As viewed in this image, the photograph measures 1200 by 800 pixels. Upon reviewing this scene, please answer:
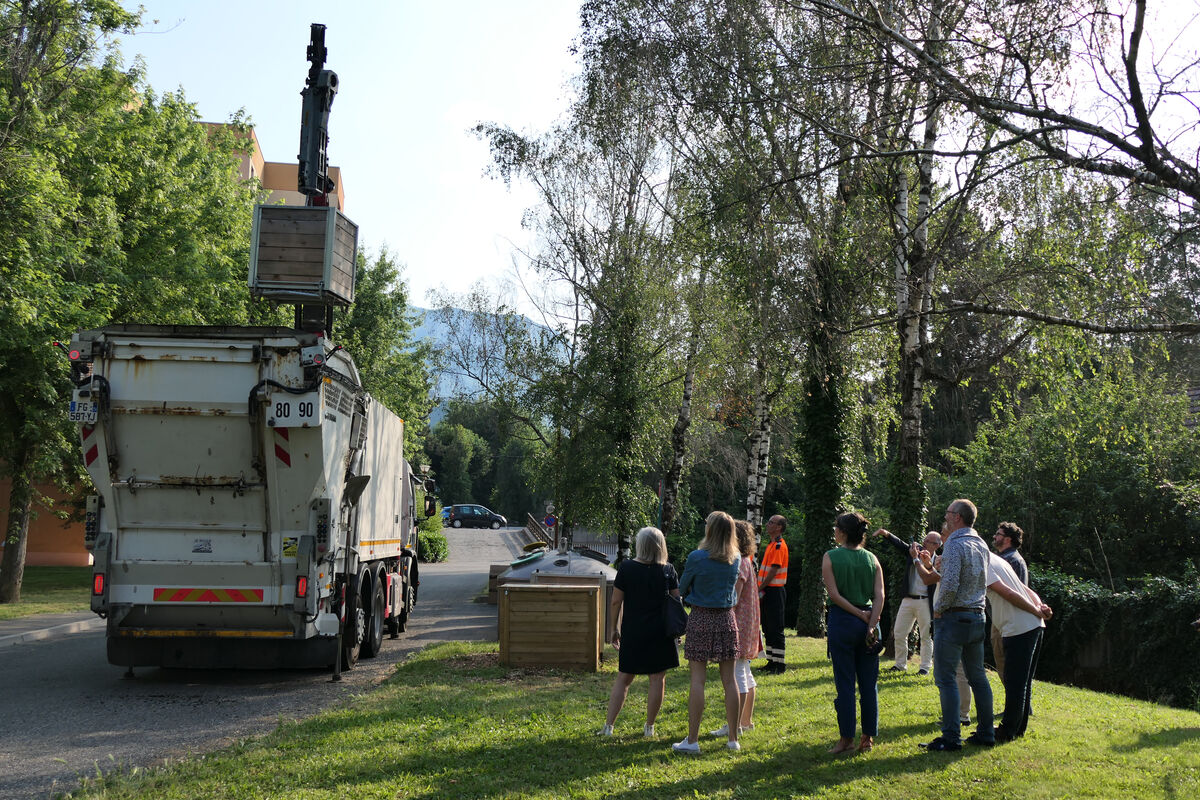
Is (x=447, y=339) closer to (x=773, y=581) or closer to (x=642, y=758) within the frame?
(x=773, y=581)

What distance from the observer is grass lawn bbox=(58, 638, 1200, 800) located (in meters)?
6.23

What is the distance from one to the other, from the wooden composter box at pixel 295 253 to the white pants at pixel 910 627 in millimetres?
7964

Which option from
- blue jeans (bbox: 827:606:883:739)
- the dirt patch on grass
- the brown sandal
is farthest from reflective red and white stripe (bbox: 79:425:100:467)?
the brown sandal

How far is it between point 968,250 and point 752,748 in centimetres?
924

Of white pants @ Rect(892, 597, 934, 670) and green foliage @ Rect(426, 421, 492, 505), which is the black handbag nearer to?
white pants @ Rect(892, 597, 934, 670)

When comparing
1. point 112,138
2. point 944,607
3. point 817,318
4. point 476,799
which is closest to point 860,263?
point 817,318

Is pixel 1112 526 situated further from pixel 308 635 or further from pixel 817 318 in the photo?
pixel 308 635

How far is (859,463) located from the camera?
17797 mm

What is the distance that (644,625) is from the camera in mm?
7660

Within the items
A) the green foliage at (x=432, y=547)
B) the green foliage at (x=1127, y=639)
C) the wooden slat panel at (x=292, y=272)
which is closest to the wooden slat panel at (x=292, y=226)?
the wooden slat panel at (x=292, y=272)

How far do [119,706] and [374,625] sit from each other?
3.85m

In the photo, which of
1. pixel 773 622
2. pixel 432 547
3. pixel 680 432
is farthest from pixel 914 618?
pixel 432 547

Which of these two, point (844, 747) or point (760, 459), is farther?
point (760, 459)

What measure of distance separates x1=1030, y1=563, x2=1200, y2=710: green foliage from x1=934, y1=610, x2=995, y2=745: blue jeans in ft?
34.2
